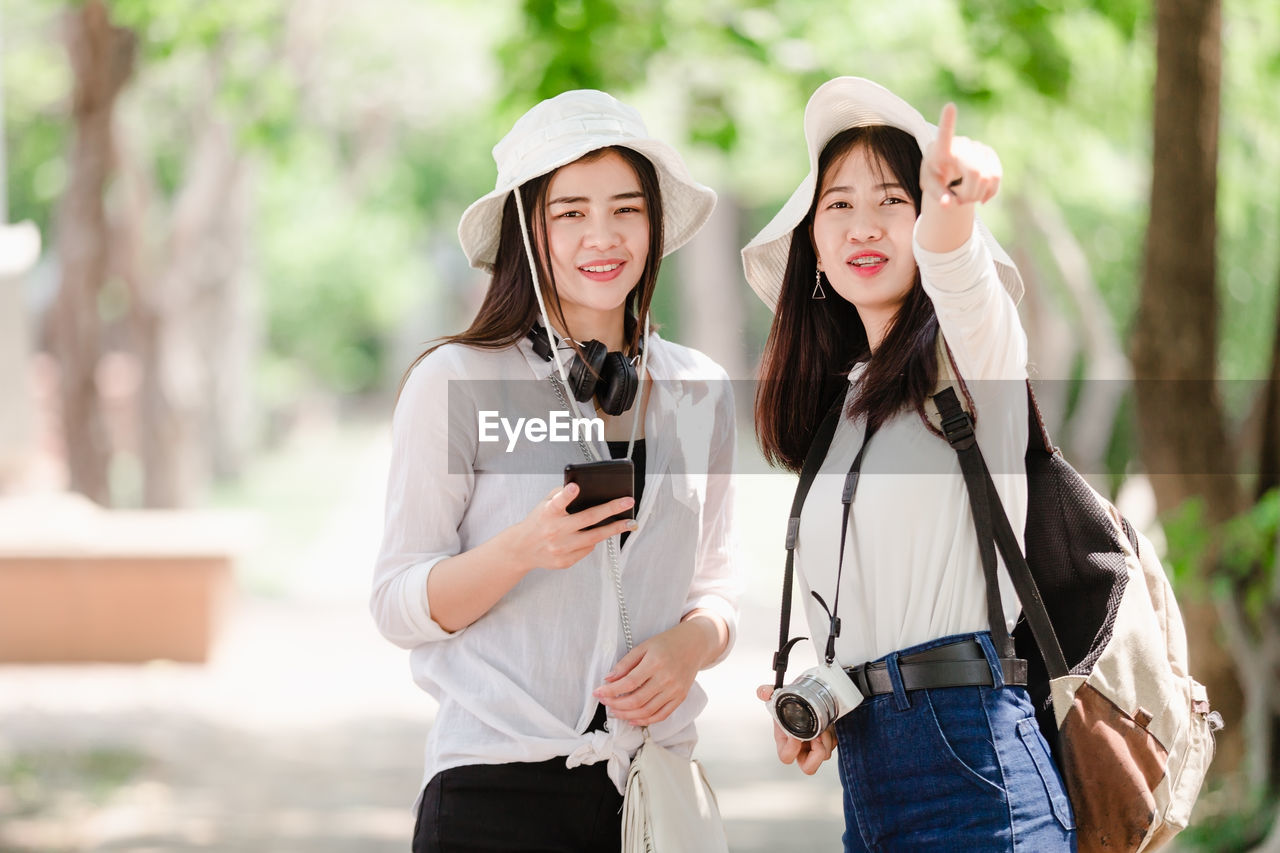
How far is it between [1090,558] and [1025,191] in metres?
11.1

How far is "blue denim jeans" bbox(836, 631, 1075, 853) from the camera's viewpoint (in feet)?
7.30

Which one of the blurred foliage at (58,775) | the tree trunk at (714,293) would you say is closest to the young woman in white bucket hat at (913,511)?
the blurred foliage at (58,775)

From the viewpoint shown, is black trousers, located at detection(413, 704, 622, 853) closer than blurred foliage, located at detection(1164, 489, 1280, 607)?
Yes

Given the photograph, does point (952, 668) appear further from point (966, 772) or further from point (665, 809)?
point (665, 809)

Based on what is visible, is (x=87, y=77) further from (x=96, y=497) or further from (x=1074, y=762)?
(x=1074, y=762)

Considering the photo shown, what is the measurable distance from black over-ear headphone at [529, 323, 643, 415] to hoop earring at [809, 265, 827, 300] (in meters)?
0.37

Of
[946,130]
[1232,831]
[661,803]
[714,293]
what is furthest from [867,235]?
[714,293]

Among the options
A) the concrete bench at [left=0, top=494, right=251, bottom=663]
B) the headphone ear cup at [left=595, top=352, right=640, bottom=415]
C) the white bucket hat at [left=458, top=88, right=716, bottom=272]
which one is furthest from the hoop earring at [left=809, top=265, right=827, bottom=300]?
the concrete bench at [left=0, top=494, right=251, bottom=663]

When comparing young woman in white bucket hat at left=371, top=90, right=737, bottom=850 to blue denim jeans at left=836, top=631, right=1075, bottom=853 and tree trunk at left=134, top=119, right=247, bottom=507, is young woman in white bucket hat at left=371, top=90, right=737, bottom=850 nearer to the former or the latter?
blue denim jeans at left=836, top=631, right=1075, bottom=853

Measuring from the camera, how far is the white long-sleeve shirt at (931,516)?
2287 mm

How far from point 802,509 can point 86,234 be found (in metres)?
10.6

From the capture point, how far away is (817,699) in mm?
2334

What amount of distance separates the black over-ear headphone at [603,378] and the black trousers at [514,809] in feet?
1.99

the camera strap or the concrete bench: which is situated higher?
the concrete bench
